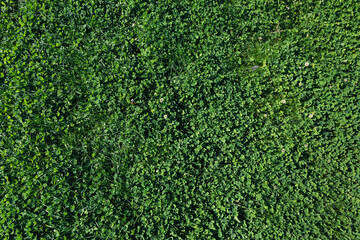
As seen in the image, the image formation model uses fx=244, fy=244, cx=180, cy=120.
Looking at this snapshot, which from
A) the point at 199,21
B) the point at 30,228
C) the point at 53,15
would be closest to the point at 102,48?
the point at 53,15

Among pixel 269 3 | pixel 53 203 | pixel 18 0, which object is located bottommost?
pixel 53 203

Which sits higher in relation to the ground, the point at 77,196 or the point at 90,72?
the point at 90,72

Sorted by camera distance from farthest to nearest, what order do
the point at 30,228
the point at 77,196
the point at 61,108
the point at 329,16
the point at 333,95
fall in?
the point at 329,16 → the point at 333,95 → the point at 61,108 → the point at 77,196 → the point at 30,228

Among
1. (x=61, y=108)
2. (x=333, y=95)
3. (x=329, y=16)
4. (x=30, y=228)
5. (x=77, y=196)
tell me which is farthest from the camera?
(x=329, y=16)

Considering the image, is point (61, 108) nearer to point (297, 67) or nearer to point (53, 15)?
point (53, 15)

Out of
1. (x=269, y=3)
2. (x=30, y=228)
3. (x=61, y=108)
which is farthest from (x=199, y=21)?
(x=30, y=228)

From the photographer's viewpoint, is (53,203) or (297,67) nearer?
(53,203)
